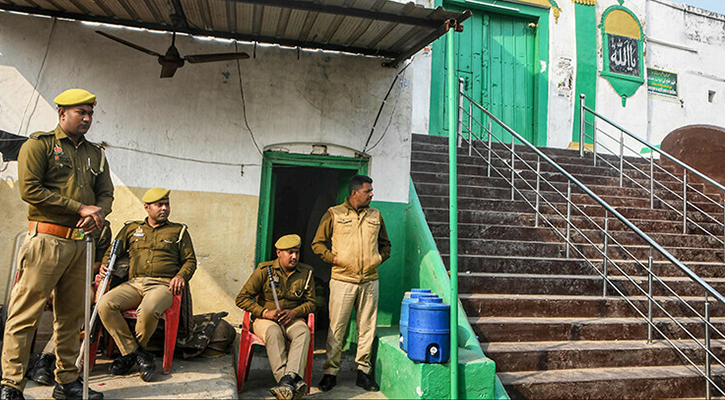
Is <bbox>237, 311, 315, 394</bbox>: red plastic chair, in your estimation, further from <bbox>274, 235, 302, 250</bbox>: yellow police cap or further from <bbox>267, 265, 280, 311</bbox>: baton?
<bbox>274, 235, 302, 250</bbox>: yellow police cap

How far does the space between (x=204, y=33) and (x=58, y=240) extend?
286 centimetres

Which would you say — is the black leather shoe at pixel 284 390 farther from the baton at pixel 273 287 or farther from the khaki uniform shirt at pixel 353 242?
the khaki uniform shirt at pixel 353 242

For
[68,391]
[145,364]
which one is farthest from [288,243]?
[68,391]

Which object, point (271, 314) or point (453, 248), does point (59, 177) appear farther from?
point (453, 248)

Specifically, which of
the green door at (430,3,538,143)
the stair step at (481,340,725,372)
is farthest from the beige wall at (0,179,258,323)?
the green door at (430,3,538,143)

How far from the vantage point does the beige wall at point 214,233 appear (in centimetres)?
549

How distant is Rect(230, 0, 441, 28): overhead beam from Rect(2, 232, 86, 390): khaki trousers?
2475 mm

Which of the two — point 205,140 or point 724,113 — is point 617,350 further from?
point 724,113

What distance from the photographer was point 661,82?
1127 cm

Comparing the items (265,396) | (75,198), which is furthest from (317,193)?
(75,198)

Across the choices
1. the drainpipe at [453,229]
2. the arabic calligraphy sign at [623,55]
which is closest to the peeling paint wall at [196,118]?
the drainpipe at [453,229]

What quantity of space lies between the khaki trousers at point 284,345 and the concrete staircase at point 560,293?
1628mm

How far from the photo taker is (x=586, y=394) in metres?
4.47

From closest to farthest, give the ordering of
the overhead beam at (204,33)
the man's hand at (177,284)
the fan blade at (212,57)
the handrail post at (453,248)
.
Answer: the handrail post at (453,248), the man's hand at (177,284), the fan blade at (212,57), the overhead beam at (204,33)
